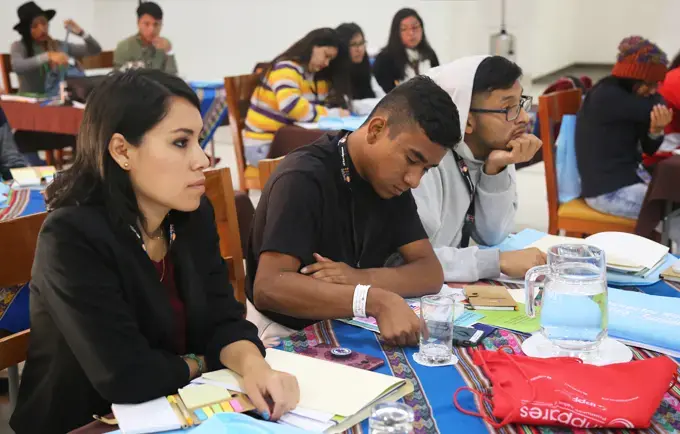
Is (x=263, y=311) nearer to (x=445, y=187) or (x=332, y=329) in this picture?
(x=332, y=329)

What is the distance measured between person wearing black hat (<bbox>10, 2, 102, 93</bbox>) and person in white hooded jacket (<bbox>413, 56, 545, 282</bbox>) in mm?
4406

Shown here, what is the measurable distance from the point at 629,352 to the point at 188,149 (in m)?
0.85

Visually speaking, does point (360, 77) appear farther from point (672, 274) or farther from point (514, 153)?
point (672, 274)

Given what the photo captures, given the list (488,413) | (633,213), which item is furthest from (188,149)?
(633,213)

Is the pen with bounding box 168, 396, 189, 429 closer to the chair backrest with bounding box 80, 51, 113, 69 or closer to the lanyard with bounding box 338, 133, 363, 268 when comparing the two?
the lanyard with bounding box 338, 133, 363, 268

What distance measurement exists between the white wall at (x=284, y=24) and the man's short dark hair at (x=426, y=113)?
553 cm

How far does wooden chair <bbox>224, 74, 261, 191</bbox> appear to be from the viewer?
4.28 meters

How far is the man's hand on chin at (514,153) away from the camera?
6.89ft

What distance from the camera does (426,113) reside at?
1.59m

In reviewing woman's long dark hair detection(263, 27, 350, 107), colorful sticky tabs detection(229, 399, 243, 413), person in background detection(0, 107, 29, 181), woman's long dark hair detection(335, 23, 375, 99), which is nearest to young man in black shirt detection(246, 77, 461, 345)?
colorful sticky tabs detection(229, 399, 243, 413)

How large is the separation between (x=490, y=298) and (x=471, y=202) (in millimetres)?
631

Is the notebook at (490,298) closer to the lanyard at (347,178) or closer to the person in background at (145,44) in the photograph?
the lanyard at (347,178)

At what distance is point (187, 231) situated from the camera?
4.65ft

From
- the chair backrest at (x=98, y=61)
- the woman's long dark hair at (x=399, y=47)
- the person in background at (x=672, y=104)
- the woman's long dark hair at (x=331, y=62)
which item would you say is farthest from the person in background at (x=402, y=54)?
the chair backrest at (x=98, y=61)
